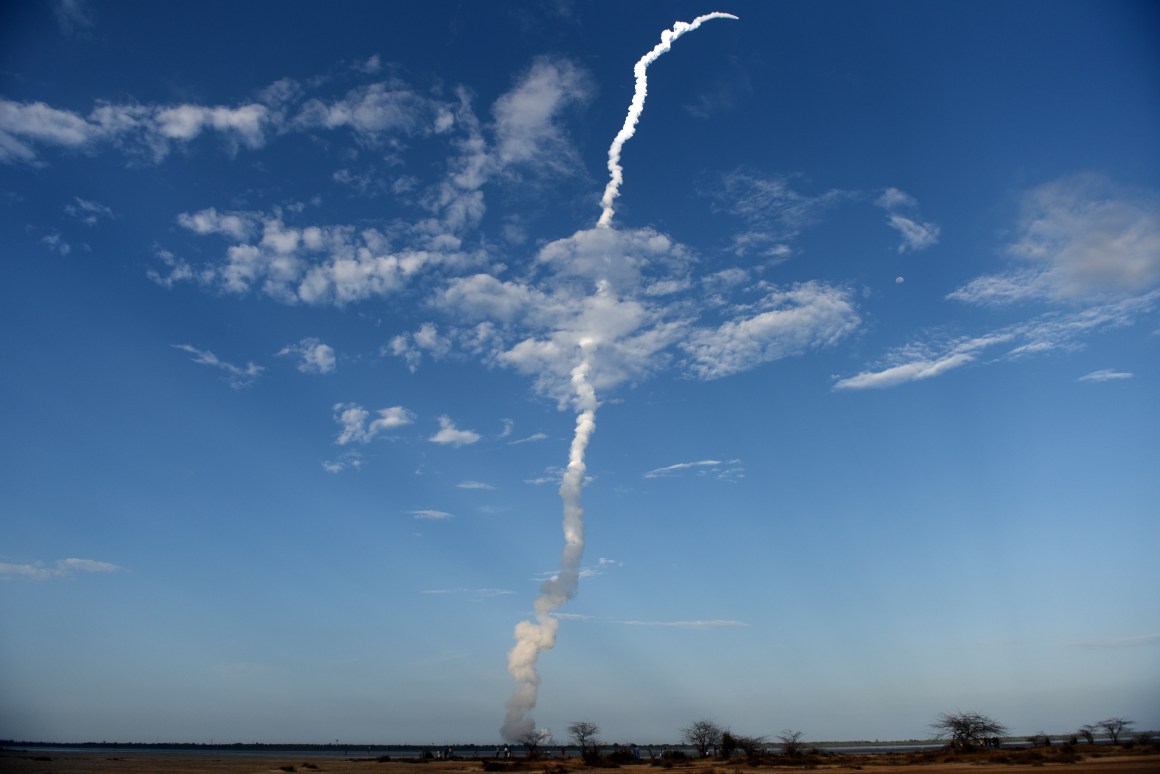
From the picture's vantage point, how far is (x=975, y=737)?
4205 inches

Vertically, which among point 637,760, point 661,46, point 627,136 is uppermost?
point 661,46

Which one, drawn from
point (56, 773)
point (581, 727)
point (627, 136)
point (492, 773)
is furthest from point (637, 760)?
point (627, 136)

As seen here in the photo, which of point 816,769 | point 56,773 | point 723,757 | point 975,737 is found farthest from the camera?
point 975,737

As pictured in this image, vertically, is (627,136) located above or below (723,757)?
above

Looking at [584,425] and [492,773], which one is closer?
[492,773]

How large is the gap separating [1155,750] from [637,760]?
61629 mm

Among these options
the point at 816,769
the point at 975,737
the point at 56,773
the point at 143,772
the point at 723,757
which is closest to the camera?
the point at 56,773

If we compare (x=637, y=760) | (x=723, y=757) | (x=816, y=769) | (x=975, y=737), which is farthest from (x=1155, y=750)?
(x=637, y=760)

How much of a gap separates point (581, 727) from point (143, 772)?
55.4 meters

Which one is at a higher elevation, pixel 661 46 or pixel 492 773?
pixel 661 46

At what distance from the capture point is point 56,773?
2795 inches

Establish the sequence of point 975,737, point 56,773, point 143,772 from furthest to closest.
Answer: point 975,737 < point 143,772 < point 56,773

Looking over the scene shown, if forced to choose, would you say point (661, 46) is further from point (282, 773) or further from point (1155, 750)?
point (1155, 750)

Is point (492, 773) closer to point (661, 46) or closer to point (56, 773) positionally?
point (56, 773)
